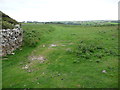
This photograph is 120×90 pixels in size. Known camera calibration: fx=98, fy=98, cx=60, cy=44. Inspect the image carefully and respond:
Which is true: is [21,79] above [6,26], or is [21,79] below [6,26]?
below

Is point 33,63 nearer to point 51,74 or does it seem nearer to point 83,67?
point 51,74

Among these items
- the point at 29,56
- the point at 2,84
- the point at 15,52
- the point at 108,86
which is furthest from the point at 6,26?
the point at 108,86

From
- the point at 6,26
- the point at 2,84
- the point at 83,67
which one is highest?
the point at 6,26

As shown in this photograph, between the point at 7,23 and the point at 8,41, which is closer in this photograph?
the point at 8,41

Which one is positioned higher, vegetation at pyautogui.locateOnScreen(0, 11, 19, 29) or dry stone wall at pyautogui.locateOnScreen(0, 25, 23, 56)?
vegetation at pyautogui.locateOnScreen(0, 11, 19, 29)

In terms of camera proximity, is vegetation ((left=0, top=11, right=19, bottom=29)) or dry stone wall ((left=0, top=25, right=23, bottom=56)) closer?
dry stone wall ((left=0, top=25, right=23, bottom=56))

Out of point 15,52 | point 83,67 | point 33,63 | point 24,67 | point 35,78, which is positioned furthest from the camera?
point 15,52

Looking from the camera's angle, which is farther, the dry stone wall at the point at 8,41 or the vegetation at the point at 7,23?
the vegetation at the point at 7,23

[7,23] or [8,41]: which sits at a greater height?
[7,23]

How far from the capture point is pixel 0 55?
53.3ft

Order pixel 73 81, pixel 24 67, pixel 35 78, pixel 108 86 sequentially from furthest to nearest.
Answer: pixel 24 67 < pixel 35 78 < pixel 73 81 < pixel 108 86

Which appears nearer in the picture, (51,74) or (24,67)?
(51,74)

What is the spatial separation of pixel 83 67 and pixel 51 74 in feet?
13.6

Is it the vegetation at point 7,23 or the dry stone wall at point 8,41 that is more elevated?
the vegetation at point 7,23
